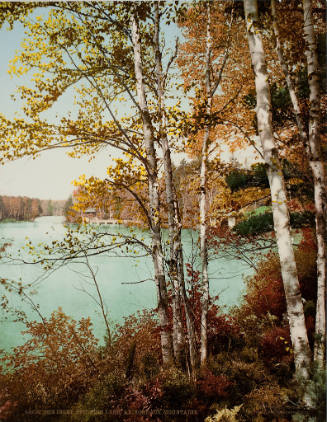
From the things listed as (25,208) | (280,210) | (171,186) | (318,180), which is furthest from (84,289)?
(318,180)

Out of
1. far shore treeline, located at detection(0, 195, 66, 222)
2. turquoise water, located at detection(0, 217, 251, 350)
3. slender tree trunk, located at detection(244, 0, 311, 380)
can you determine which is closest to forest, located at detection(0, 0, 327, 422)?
slender tree trunk, located at detection(244, 0, 311, 380)

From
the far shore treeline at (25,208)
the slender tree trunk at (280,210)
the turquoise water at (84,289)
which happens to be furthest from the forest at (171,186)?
the turquoise water at (84,289)

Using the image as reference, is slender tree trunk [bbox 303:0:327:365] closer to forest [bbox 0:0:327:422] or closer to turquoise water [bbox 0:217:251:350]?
forest [bbox 0:0:327:422]

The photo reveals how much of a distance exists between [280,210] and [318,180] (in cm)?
103

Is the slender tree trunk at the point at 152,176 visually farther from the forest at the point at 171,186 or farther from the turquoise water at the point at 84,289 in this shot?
the turquoise water at the point at 84,289

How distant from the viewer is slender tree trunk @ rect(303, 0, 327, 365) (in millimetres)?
2936

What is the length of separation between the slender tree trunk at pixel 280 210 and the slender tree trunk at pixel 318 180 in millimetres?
565

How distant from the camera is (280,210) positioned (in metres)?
2.40

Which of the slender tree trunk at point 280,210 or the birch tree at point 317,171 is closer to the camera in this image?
the slender tree trunk at point 280,210

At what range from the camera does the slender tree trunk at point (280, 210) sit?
240 centimetres

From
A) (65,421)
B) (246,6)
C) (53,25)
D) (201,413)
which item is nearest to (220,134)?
(246,6)

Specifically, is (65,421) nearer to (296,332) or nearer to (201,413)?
(201,413)

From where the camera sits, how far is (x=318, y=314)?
9.70ft

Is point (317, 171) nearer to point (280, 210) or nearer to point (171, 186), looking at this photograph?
point (280, 210)
